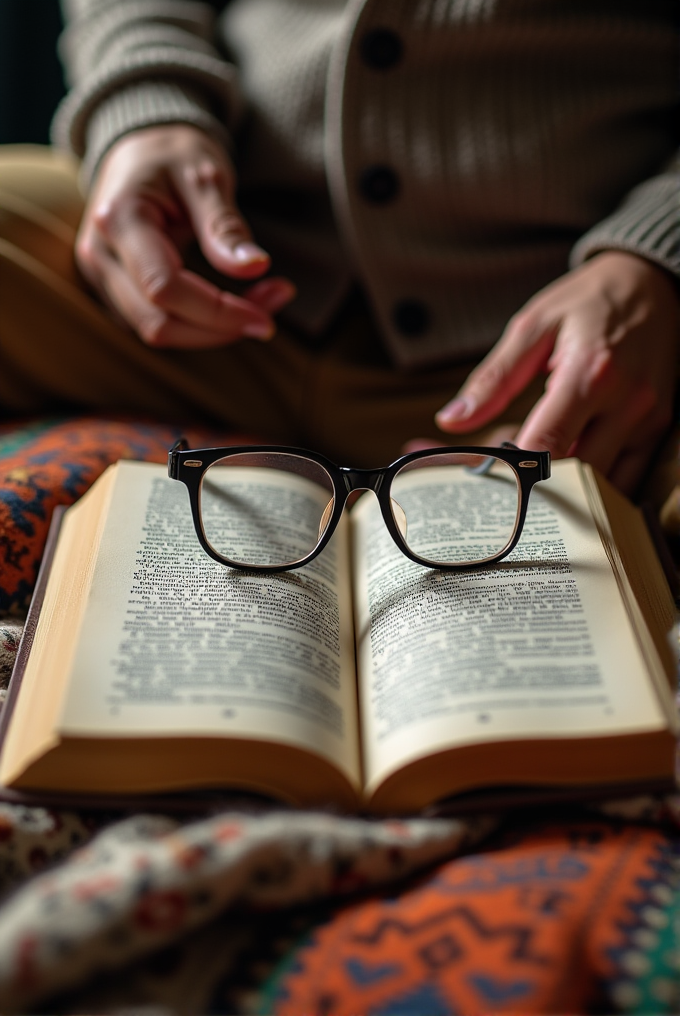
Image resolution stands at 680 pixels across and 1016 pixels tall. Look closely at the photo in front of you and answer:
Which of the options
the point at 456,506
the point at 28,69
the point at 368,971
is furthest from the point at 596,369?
the point at 28,69

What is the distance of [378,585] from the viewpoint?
0.63 metres

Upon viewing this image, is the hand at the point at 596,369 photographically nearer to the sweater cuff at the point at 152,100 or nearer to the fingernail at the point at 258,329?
the fingernail at the point at 258,329

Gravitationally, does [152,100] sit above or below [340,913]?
above

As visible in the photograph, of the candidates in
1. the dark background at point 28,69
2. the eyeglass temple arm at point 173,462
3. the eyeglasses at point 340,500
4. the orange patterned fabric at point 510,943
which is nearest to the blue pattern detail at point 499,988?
the orange patterned fabric at point 510,943

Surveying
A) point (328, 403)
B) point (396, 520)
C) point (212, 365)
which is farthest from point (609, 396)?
point (212, 365)

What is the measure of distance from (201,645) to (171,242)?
0.53m

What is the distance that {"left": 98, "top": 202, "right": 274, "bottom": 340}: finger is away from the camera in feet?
2.72

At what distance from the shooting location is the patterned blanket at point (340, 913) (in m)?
0.38

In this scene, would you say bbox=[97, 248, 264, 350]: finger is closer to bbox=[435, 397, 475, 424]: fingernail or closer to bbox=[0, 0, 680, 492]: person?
bbox=[0, 0, 680, 492]: person

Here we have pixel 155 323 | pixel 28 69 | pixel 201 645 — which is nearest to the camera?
pixel 201 645

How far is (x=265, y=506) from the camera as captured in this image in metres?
0.70

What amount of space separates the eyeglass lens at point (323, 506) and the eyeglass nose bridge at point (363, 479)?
0.02m

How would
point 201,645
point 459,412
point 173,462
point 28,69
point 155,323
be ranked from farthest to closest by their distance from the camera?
point 28,69, point 155,323, point 459,412, point 173,462, point 201,645

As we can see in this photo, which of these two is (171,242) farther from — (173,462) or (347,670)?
(347,670)
